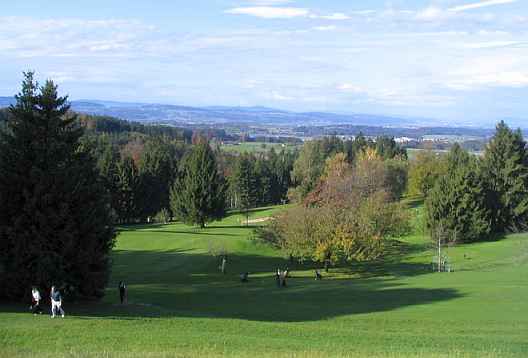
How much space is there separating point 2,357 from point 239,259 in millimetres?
35334

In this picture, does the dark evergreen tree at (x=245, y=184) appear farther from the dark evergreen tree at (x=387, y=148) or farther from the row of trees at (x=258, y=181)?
the dark evergreen tree at (x=387, y=148)

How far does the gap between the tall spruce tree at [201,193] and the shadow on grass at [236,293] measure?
54.0 ft

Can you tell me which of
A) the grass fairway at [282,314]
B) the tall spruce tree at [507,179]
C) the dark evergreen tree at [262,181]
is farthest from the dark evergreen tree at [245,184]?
the grass fairway at [282,314]

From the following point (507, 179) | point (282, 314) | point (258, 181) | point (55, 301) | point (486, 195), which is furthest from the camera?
point (258, 181)

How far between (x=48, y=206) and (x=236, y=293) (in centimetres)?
1306

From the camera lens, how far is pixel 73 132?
30047mm

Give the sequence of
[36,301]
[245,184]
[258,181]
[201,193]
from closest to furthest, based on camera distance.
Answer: [36,301]
[201,193]
[245,184]
[258,181]

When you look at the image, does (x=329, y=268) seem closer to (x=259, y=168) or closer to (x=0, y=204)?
(x=0, y=204)

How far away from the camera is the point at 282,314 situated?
30.0 m

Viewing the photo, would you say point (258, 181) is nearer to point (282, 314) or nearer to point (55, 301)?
point (282, 314)

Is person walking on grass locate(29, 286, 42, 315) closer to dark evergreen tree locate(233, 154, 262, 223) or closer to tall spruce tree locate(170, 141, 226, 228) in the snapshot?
tall spruce tree locate(170, 141, 226, 228)

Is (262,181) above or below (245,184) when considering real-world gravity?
below

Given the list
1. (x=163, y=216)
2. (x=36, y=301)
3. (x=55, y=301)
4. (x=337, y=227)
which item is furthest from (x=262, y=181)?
(x=55, y=301)

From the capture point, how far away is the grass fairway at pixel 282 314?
20578 mm
